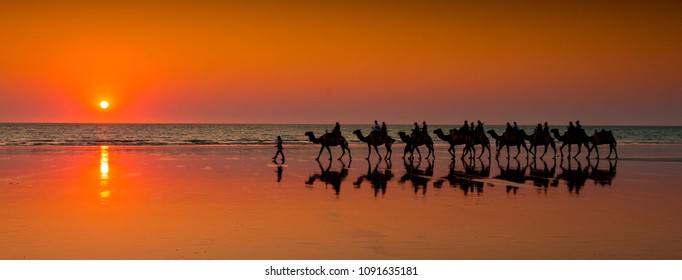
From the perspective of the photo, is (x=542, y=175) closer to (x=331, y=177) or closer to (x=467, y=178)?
(x=467, y=178)

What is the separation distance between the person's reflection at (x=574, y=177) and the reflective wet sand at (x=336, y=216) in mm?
89

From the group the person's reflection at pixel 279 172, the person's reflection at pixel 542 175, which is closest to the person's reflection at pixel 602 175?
the person's reflection at pixel 542 175

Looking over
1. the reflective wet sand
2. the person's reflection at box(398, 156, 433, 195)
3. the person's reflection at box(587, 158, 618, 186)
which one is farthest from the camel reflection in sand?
the person's reflection at box(587, 158, 618, 186)

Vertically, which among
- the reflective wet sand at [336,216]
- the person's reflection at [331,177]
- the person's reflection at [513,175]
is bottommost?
the reflective wet sand at [336,216]

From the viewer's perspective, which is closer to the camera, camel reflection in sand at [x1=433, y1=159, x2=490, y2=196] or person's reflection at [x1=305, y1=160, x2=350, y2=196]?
camel reflection in sand at [x1=433, y1=159, x2=490, y2=196]

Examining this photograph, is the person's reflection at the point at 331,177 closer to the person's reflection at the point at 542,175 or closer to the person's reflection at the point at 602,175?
the person's reflection at the point at 542,175

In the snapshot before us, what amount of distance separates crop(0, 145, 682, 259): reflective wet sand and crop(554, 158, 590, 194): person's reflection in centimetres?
9

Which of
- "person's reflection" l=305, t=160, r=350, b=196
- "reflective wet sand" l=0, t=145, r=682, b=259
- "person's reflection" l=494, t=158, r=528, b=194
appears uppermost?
"person's reflection" l=494, t=158, r=528, b=194

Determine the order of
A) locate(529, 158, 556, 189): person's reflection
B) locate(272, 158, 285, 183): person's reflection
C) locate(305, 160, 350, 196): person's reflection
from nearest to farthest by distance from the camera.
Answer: locate(305, 160, 350, 196): person's reflection → locate(529, 158, 556, 189): person's reflection → locate(272, 158, 285, 183): person's reflection

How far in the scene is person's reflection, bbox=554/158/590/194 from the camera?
67.7ft

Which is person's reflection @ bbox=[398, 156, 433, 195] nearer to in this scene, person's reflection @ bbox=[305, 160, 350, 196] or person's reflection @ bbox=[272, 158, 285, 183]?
person's reflection @ bbox=[305, 160, 350, 196]

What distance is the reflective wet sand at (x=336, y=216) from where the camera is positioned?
35.6 ft

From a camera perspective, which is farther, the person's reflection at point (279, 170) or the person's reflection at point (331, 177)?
the person's reflection at point (279, 170)

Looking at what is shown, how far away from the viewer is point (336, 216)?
1421 cm
